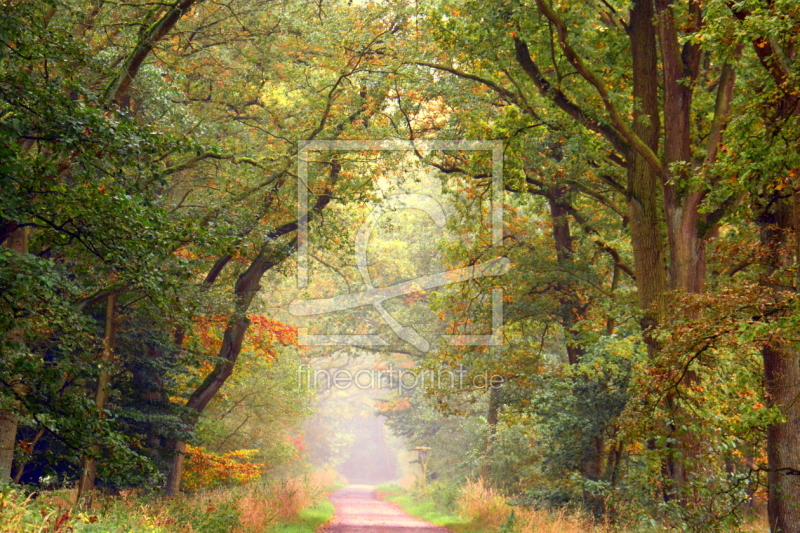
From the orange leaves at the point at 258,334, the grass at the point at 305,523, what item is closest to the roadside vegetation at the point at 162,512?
the grass at the point at 305,523

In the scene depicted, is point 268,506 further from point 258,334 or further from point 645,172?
point 645,172

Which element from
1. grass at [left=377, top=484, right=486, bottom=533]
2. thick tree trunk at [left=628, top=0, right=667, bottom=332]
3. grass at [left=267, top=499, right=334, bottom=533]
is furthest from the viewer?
grass at [left=377, top=484, right=486, bottom=533]

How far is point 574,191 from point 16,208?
12225 millimetres

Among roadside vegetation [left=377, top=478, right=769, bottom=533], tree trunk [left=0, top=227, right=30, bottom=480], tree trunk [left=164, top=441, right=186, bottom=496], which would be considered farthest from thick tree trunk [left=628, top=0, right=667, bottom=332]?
tree trunk [left=164, top=441, right=186, bottom=496]

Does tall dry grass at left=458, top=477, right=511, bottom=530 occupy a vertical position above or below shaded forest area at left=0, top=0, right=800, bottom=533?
below

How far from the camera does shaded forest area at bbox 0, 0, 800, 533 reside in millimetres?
7406

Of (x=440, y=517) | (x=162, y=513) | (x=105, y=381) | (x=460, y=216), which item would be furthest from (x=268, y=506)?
(x=460, y=216)

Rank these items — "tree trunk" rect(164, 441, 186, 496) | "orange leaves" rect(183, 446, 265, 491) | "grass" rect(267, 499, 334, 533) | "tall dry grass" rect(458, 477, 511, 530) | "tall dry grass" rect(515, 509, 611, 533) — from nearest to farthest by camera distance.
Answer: "tall dry grass" rect(515, 509, 611, 533) → "grass" rect(267, 499, 334, 533) → "tree trunk" rect(164, 441, 186, 496) → "tall dry grass" rect(458, 477, 511, 530) → "orange leaves" rect(183, 446, 265, 491)

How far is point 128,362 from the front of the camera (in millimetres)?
14461

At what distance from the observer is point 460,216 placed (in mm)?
15109

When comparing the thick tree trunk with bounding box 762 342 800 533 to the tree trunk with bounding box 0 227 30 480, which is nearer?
the thick tree trunk with bounding box 762 342 800 533

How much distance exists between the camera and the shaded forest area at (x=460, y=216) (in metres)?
7.41

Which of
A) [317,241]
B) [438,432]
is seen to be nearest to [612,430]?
[317,241]

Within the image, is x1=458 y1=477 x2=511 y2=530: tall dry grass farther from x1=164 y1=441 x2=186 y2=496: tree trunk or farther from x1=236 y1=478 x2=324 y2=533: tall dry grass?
x1=164 y1=441 x2=186 y2=496: tree trunk
